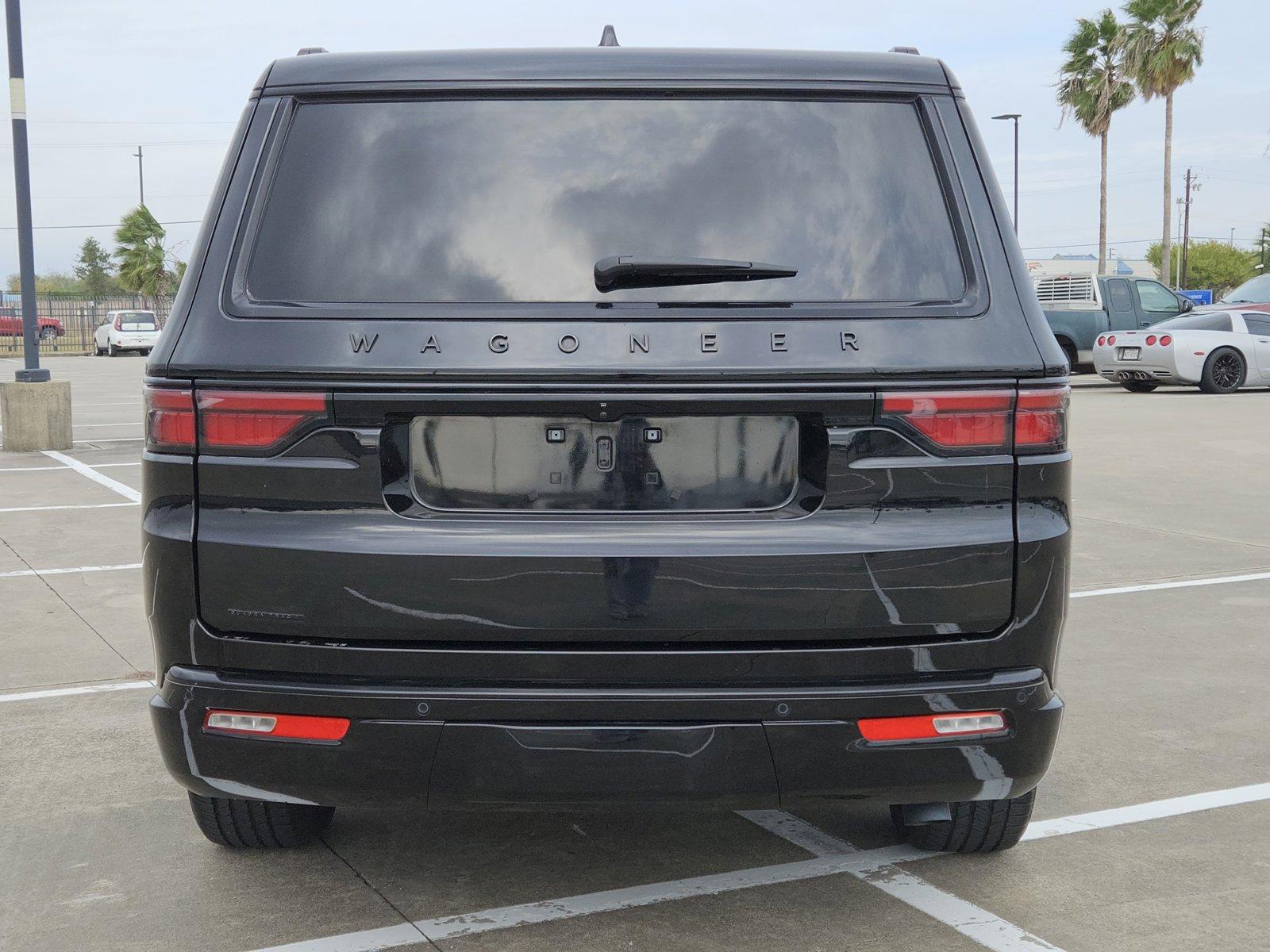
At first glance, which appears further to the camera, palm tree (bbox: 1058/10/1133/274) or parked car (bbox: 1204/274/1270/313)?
palm tree (bbox: 1058/10/1133/274)

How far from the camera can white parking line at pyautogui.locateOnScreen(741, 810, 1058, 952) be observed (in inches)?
119

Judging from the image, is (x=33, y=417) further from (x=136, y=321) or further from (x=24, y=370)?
(x=136, y=321)

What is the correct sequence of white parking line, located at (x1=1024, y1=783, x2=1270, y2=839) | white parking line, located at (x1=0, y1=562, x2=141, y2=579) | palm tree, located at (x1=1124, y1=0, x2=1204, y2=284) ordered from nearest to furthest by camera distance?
white parking line, located at (x1=1024, y1=783, x2=1270, y2=839) → white parking line, located at (x1=0, y1=562, x2=141, y2=579) → palm tree, located at (x1=1124, y1=0, x2=1204, y2=284)

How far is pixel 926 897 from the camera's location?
324 cm

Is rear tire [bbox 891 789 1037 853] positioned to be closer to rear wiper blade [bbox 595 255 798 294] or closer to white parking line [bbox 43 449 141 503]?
rear wiper blade [bbox 595 255 798 294]

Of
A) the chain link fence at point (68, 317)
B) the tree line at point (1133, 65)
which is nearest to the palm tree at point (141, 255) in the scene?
the chain link fence at point (68, 317)

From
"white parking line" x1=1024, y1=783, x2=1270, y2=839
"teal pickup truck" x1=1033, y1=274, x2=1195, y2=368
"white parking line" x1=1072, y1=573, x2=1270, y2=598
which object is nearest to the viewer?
"white parking line" x1=1024, y1=783, x2=1270, y2=839

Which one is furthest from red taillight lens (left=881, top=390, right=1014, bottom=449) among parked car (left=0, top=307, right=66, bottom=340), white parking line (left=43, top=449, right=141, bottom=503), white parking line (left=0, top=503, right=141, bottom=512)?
parked car (left=0, top=307, right=66, bottom=340)

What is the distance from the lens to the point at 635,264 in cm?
261

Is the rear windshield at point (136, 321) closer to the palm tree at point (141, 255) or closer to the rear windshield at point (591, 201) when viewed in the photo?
the palm tree at point (141, 255)

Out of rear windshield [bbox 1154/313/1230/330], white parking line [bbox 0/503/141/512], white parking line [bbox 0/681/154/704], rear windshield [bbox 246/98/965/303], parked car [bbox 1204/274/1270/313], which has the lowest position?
white parking line [bbox 0/681/154/704]

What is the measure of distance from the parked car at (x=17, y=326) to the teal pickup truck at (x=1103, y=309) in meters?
39.9

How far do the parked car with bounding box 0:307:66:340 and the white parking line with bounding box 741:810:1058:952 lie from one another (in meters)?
52.2

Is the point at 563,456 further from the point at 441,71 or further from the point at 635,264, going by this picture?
the point at 441,71
